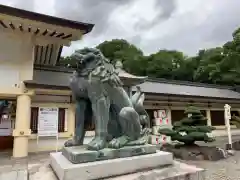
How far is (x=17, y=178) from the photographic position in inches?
72.9

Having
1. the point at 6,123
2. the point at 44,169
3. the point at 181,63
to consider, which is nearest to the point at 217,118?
the point at 6,123

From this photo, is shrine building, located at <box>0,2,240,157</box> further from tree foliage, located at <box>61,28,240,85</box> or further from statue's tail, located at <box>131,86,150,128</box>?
tree foliage, located at <box>61,28,240,85</box>

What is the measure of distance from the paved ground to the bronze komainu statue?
1.32ft

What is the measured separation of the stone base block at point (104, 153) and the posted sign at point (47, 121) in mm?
4852

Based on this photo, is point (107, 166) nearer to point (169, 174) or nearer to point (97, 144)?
point (97, 144)

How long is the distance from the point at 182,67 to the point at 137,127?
23.9 metres

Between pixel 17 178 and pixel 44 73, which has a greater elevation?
pixel 44 73

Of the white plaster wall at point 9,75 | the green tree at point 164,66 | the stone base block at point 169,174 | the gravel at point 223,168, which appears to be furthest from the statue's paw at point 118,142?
the green tree at point 164,66

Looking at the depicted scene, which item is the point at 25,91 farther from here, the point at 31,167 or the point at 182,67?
the point at 182,67

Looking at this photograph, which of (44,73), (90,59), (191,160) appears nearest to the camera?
(90,59)

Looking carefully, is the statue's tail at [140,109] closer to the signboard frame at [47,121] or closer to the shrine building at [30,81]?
the shrine building at [30,81]

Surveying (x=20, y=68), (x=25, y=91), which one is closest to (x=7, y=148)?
(x=25, y=91)

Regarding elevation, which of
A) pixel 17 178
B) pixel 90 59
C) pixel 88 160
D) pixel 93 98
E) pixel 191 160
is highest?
pixel 90 59

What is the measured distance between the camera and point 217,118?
40.9ft
